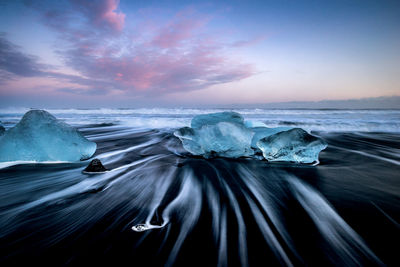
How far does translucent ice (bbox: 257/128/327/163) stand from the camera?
7.96 feet

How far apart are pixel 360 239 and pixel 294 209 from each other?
38 centimetres

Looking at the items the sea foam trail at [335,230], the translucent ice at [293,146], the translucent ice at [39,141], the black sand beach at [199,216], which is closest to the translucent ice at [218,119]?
the translucent ice at [293,146]

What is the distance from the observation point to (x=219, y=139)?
9.07ft

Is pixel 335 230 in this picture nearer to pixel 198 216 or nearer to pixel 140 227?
pixel 198 216

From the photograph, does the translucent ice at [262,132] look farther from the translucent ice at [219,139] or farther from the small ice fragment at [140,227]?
the small ice fragment at [140,227]

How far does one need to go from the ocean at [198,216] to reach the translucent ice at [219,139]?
0.58 m

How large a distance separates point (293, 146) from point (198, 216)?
1.87m

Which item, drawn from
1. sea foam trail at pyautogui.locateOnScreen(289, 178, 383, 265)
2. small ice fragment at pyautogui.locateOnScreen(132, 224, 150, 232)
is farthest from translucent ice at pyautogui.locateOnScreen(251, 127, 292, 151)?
small ice fragment at pyautogui.locateOnScreen(132, 224, 150, 232)

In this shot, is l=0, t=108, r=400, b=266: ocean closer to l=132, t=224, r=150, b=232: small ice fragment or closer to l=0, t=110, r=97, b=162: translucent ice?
l=132, t=224, r=150, b=232: small ice fragment

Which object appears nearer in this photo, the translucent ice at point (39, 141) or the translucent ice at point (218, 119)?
the translucent ice at point (39, 141)

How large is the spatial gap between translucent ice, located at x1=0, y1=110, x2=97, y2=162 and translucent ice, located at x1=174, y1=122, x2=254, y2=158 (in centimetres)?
149

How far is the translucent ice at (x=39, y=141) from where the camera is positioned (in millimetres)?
2266

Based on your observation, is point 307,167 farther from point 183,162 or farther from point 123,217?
point 123,217

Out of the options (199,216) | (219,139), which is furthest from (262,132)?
(199,216)
